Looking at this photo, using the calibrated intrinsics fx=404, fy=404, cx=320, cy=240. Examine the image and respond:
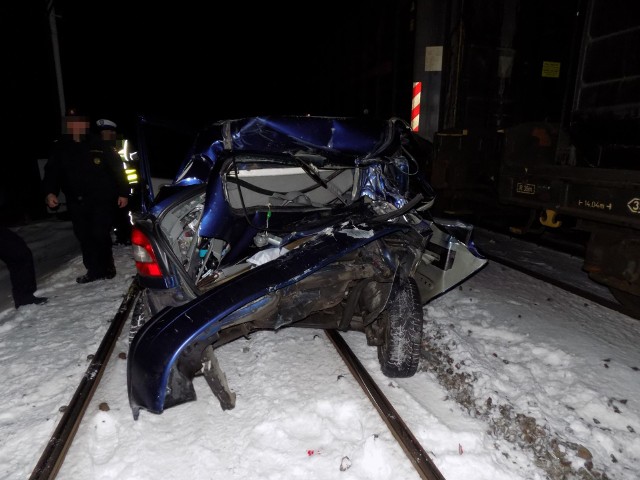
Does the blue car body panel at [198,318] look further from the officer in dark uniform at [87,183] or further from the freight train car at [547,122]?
the officer in dark uniform at [87,183]

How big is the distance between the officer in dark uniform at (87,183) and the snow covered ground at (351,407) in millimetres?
1022

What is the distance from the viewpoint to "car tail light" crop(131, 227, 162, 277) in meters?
2.67

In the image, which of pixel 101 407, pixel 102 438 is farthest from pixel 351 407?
pixel 101 407

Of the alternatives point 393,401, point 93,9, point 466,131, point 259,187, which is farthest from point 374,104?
point 93,9

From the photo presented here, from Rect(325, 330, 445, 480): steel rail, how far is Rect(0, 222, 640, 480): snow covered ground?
57 millimetres

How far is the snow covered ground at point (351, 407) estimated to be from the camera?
2262 mm

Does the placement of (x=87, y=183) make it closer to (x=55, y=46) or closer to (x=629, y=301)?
(x=629, y=301)

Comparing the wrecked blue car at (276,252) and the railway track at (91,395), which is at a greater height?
the wrecked blue car at (276,252)

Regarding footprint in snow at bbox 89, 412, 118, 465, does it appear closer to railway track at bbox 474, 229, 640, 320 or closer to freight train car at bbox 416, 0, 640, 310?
freight train car at bbox 416, 0, 640, 310

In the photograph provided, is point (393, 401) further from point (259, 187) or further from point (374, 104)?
point (374, 104)

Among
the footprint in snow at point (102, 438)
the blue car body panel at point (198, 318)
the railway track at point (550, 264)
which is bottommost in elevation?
the footprint in snow at point (102, 438)

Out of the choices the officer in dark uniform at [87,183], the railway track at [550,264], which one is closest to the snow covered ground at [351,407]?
the railway track at [550,264]

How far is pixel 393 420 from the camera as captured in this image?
2.49 meters

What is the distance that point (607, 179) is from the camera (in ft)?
10.8
